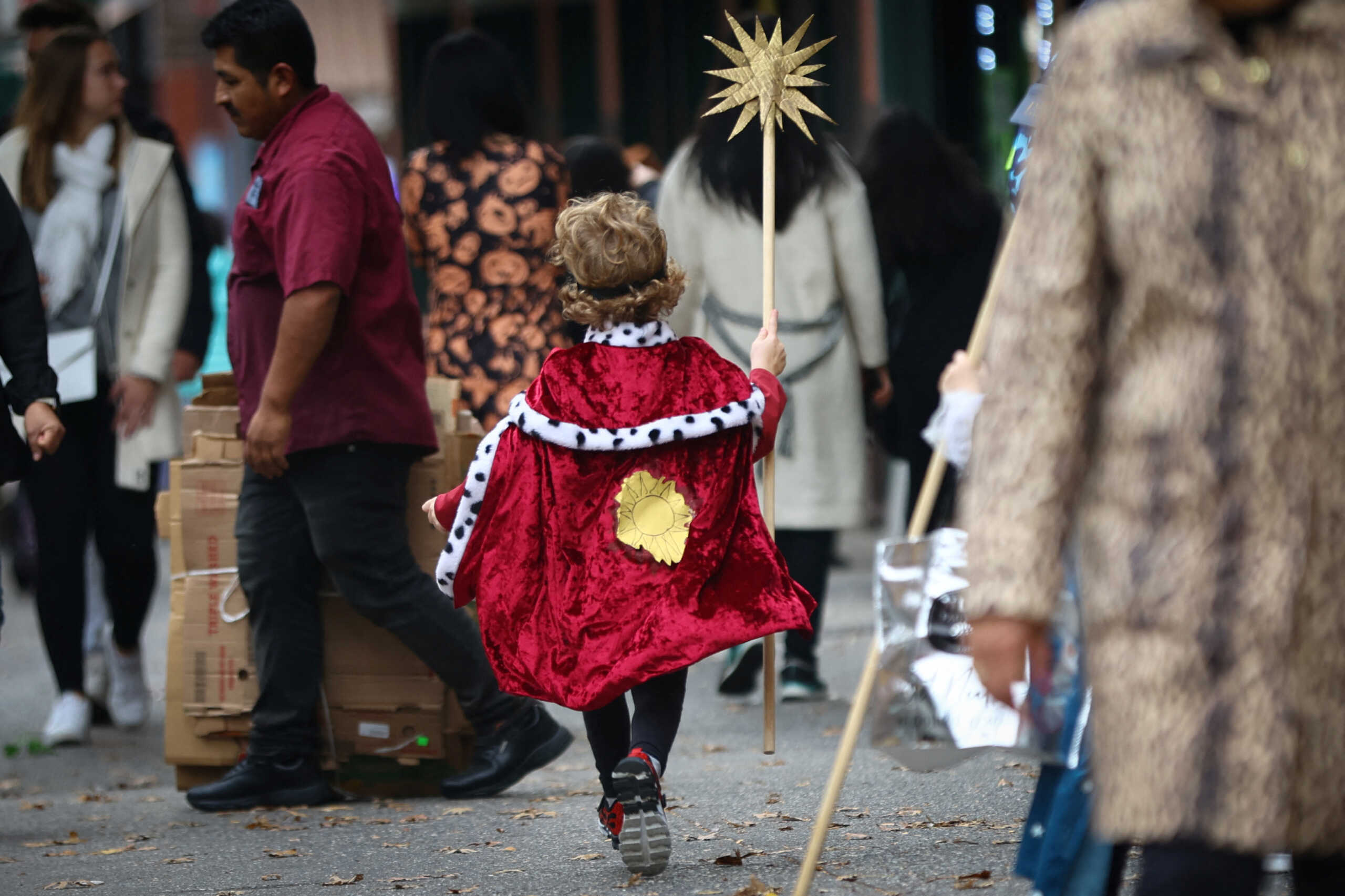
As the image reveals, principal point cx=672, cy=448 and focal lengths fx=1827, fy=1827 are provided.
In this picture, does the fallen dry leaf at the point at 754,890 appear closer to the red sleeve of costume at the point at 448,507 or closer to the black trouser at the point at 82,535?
the red sleeve of costume at the point at 448,507

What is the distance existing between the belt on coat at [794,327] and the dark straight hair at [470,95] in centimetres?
96

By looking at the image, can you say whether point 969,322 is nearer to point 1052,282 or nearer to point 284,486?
point 284,486

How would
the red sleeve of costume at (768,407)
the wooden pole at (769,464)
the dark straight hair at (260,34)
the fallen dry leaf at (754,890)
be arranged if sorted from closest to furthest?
the fallen dry leaf at (754,890) < the red sleeve of costume at (768,407) < the wooden pole at (769,464) < the dark straight hair at (260,34)

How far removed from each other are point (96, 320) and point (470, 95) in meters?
1.49

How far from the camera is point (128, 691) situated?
256 inches

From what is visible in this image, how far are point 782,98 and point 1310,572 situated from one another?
8.77 feet

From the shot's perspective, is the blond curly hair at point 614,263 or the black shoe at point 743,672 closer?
the blond curly hair at point 614,263

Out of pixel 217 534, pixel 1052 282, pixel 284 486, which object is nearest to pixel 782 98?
pixel 284 486

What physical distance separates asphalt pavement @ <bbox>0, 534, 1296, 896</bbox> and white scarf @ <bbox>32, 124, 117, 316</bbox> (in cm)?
159

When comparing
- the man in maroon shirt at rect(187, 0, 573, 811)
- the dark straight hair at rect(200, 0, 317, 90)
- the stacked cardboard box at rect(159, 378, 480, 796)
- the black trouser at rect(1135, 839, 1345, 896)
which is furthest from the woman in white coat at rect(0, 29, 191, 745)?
the black trouser at rect(1135, 839, 1345, 896)

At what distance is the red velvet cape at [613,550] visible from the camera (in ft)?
12.8

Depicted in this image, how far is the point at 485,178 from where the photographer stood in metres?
6.33

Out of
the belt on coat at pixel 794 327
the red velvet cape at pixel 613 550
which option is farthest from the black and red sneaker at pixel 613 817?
the belt on coat at pixel 794 327

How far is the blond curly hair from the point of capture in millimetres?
4016
